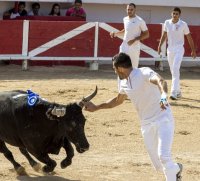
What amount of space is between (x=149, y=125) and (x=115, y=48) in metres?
10.5

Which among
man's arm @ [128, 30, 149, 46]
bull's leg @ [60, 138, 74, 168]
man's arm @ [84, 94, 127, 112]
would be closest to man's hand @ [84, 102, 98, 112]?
man's arm @ [84, 94, 127, 112]

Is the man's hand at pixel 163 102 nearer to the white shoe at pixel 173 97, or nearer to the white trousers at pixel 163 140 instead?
the white trousers at pixel 163 140

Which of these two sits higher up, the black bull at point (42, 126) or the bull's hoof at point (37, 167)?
the black bull at point (42, 126)

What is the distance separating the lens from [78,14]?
17172mm

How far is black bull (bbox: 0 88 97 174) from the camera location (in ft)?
21.7

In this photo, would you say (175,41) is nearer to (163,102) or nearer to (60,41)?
(60,41)

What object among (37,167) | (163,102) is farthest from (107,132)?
(163,102)

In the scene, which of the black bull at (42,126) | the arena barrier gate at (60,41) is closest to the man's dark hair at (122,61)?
the black bull at (42,126)

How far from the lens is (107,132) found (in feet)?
30.9

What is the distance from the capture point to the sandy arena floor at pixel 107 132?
23.6 ft

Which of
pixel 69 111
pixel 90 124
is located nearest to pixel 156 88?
pixel 69 111

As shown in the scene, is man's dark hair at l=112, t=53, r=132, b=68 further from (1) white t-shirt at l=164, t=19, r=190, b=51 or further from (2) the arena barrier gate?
(2) the arena barrier gate

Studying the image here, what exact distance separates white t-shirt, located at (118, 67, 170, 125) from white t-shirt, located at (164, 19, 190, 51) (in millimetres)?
6047

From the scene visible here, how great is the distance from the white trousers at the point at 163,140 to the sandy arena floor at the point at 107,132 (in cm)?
99
